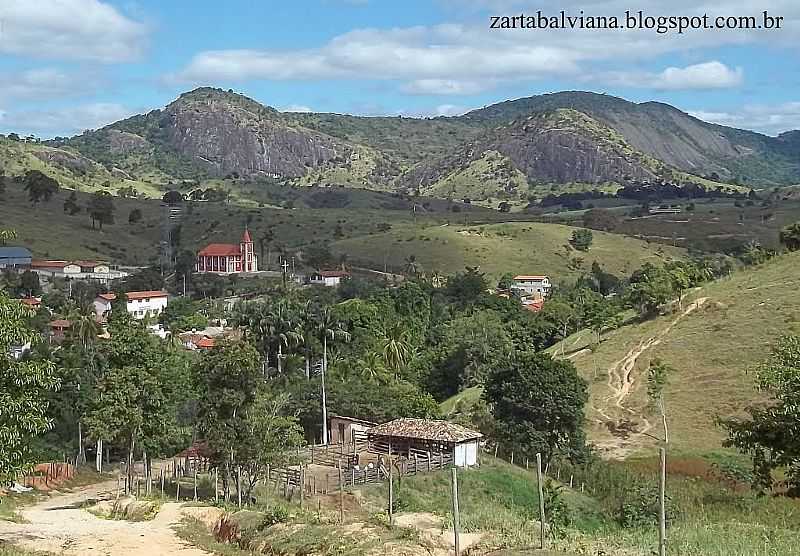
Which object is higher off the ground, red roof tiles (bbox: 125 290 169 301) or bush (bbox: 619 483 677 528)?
red roof tiles (bbox: 125 290 169 301)

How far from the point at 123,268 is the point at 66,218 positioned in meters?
23.4

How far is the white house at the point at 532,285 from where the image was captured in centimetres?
10819

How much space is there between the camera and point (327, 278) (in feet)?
353

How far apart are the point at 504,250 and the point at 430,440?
93.8 meters

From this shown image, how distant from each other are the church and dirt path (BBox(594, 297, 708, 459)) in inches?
2989

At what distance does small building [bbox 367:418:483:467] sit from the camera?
33281 mm

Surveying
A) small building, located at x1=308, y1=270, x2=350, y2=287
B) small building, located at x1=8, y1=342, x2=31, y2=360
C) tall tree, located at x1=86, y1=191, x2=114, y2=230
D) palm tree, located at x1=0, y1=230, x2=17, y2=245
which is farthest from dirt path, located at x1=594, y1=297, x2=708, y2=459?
tall tree, located at x1=86, y1=191, x2=114, y2=230

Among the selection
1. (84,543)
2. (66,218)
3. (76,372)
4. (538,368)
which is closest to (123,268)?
(66,218)

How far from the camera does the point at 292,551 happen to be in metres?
17.1

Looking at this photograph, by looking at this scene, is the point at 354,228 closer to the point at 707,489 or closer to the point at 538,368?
the point at 538,368

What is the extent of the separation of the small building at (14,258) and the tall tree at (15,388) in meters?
96.5

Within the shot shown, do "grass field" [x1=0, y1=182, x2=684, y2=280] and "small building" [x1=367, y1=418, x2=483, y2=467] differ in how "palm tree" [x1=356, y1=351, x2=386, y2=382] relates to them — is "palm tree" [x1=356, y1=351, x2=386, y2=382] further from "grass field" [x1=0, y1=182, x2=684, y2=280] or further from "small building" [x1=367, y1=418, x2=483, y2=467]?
"grass field" [x1=0, y1=182, x2=684, y2=280]

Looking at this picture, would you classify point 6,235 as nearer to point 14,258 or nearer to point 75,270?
point 75,270

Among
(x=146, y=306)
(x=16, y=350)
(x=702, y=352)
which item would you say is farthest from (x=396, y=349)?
(x=146, y=306)
